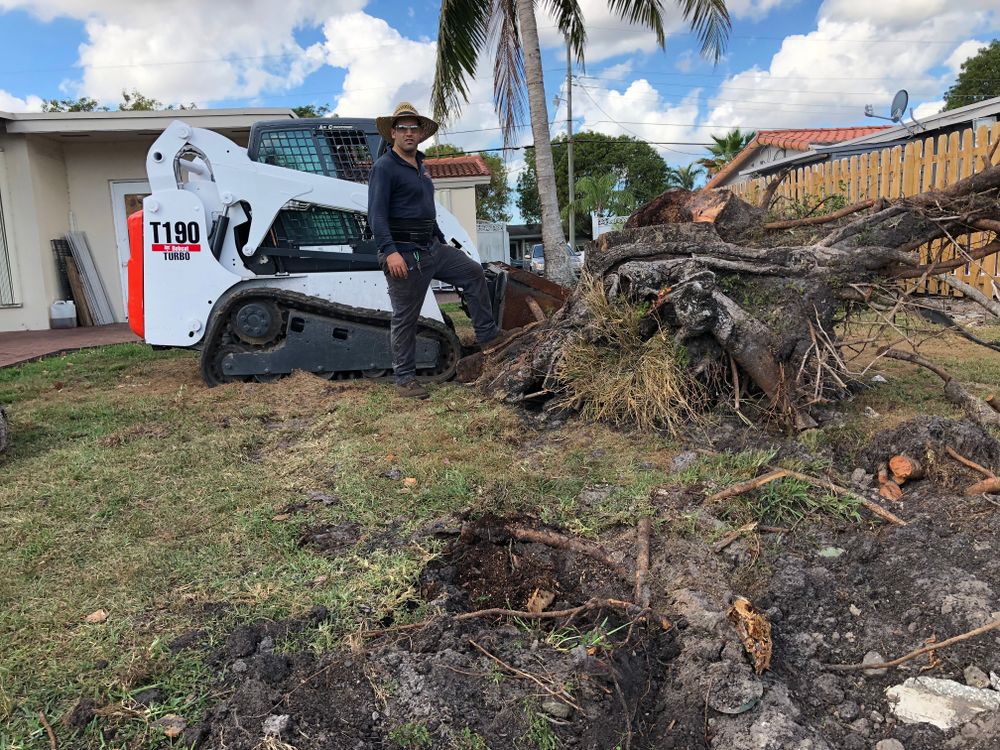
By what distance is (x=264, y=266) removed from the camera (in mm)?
6086

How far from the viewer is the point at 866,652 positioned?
218cm

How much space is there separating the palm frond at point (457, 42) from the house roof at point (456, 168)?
19.0ft

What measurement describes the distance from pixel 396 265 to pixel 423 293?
416 mm

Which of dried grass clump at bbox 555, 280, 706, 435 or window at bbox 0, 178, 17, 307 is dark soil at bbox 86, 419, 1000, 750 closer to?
dried grass clump at bbox 555, 280, 706, 435

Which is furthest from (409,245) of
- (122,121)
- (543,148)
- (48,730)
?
(122,121)

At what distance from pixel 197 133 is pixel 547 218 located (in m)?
5.30

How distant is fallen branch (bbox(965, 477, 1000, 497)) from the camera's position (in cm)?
296

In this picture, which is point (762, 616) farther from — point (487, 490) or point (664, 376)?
point (664, 376)

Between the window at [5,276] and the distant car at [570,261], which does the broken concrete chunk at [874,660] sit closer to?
the distant car at [570,261]

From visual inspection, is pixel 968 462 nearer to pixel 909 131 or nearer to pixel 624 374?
pixel 624 374

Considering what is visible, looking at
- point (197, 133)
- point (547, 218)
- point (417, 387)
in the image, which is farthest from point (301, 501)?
point (547, 218)

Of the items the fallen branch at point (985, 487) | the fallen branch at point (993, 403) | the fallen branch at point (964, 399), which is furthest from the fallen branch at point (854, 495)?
the fallen branch at point (993, 403)

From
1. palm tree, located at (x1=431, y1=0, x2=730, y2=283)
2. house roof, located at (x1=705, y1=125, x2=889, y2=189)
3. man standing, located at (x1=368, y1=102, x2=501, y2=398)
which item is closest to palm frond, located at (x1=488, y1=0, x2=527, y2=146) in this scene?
palm tree, located at (x1=431, y1=0, x2=730, y2=283)

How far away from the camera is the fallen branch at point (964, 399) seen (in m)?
3.92
